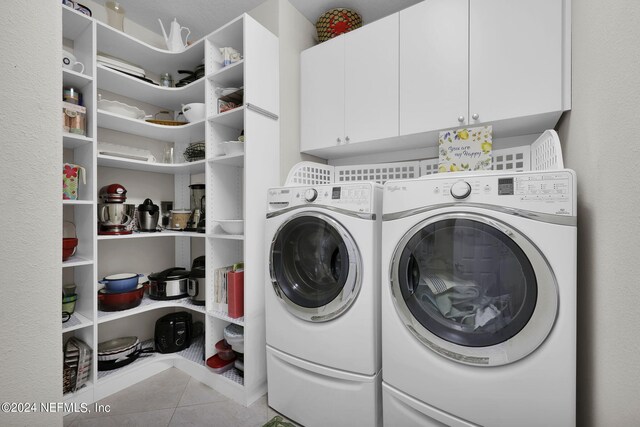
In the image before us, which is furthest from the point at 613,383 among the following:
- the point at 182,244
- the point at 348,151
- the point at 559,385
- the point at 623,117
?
the point at 182,244

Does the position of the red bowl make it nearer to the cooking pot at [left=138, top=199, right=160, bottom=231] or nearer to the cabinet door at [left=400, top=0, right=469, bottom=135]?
the cooking pot at [left=138, top=199, right=160, bottom=231]

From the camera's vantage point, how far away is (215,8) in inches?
79.0

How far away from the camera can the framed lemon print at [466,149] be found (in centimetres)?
147

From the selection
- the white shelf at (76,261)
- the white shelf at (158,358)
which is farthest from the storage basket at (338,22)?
the white shelf at (158,358)

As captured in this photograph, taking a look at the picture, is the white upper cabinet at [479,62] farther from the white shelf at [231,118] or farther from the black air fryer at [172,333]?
the black air fryer at [172,333]

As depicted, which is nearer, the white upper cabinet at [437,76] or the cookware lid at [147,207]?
the white upper cabinet at [437,76]

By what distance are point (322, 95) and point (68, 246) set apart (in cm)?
181

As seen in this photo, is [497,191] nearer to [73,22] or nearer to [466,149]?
[466,149]

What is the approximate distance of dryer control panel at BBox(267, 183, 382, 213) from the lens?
127 cm

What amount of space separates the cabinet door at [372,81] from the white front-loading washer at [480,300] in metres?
0.66

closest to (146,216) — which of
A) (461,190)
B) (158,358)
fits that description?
(158,358)

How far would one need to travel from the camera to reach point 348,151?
6.54 ft

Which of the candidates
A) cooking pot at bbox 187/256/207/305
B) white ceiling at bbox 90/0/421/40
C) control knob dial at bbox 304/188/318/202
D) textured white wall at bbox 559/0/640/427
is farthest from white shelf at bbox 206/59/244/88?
textured white wall at bbox 559/0/640/427

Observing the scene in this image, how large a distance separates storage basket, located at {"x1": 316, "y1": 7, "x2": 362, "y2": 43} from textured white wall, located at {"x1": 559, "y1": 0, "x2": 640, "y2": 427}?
1.24m
